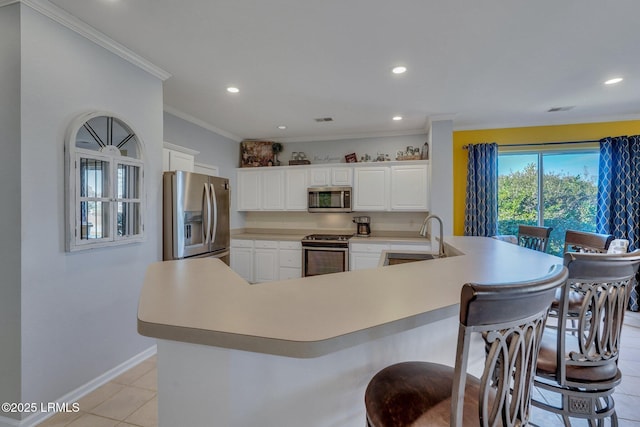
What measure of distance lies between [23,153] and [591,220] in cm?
632

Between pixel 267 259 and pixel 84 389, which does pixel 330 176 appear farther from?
pixel 84 389

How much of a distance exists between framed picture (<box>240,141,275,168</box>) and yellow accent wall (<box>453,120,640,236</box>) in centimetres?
323

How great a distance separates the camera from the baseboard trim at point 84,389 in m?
1.75

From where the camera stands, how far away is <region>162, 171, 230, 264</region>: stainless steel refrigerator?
275 centimetres

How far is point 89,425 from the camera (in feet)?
5.88

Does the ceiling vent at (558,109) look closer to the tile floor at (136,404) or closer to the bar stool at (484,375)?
the tile floor at (136,404)

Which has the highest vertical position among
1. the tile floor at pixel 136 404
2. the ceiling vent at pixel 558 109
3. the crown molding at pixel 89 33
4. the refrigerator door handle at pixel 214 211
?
the ceiling vent at pixel 558 109

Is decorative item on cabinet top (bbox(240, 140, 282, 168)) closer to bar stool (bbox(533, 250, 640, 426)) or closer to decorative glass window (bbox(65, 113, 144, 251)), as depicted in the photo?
decorative glass window (bbox(65, 113, 144, 251))

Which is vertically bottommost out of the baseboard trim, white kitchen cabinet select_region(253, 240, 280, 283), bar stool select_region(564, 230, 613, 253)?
the baseboard trim

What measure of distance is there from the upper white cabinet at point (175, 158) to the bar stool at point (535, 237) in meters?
3.86

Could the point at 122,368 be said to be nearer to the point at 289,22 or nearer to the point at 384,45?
the point at 289,22

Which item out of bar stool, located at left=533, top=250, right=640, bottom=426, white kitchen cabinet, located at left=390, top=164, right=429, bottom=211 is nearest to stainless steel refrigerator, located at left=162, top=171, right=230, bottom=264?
white kitchen cabinet, located at left=390, top=164, right=429, bottom=211

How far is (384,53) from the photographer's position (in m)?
2.39

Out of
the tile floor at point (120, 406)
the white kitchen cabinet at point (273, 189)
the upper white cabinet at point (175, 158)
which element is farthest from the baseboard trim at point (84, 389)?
the white kitchen cabinet at point (273, 189)
